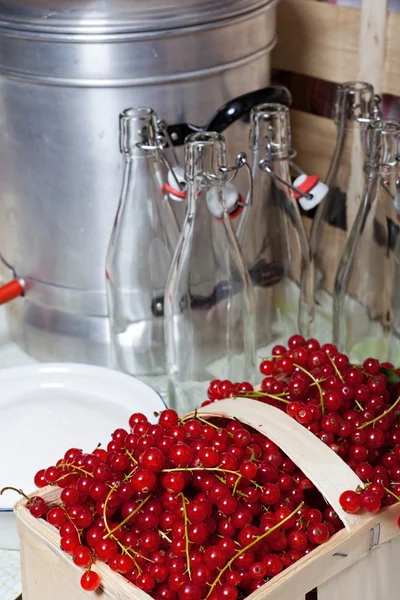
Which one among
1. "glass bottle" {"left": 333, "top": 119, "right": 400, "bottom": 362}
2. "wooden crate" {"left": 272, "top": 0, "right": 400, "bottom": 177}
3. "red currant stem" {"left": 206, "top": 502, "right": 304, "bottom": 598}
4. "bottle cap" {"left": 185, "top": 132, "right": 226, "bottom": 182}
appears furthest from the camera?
"wooden crate" {"left": 272, "top": 0, "right": 400, "bottom": 177}

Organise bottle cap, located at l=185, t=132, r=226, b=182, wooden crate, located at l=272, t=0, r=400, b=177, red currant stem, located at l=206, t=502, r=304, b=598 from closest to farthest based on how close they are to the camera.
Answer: red currant stem, located at l=206, t=502, r=304, b=598 → bottle cap, located at l=185, t=132, r=226, b=182 → wooden crate, located at l=272, t=0, r=400, b=177

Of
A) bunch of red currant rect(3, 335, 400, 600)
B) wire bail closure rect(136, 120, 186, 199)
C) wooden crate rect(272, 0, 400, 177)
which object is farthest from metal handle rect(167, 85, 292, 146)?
bunch of red currant rect(3, 335, 400, 600)

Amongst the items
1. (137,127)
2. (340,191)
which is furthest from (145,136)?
(340,191)

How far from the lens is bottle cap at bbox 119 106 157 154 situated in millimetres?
595

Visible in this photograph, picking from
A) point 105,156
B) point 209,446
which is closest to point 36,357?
point 105,156

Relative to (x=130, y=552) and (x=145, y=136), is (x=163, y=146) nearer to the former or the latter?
(x=145, y=136)

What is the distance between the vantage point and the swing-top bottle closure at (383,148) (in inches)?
22.3

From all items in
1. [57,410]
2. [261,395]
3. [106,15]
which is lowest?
[57,410]

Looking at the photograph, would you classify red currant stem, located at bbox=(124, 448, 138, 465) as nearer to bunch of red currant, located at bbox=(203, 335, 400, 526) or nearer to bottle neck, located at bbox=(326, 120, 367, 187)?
bunch of red currant, located at bbox=(203, 335, 400, 526)

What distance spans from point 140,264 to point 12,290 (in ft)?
0.41

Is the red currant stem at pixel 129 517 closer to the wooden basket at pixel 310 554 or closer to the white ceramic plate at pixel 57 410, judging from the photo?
the wooden basket at pixel 310 554

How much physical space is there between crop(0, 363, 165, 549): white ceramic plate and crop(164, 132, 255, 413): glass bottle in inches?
1.8

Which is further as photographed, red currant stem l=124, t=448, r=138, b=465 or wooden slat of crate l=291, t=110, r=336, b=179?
wooden slat of crate l=291, t=110, r=336, b=179

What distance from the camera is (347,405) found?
46cm
